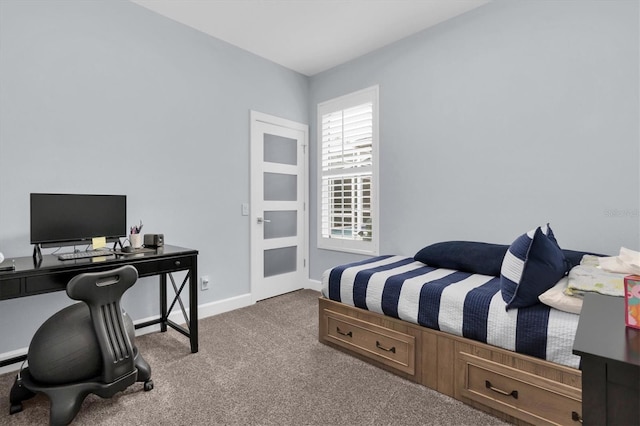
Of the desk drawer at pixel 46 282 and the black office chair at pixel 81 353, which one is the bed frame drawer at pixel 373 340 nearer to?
the black office chair at pixel 81 353

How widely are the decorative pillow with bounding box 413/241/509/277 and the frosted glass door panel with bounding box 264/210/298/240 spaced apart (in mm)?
1791

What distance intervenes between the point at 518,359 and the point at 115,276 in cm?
216

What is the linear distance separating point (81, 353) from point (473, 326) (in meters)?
2.10

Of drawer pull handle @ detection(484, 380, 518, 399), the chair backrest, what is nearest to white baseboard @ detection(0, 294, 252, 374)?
the chair backrest

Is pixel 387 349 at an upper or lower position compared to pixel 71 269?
lower

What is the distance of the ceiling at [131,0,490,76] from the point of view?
2.73 metres

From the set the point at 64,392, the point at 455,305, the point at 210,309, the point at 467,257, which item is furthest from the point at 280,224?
the point at 64,392

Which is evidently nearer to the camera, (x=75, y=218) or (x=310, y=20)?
(x=75, y=218)

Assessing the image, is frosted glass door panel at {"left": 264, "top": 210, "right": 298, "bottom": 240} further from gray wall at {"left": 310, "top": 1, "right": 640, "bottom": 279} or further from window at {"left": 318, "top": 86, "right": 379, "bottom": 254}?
gray wall at {"left": 310, "top": 1, "right": 640, "bottom": 279}

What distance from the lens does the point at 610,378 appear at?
0.67 m

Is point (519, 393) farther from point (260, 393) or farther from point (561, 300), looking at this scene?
point (260, 393)

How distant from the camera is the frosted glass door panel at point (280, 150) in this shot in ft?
12.3

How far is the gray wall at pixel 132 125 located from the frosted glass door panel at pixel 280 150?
0.94 ft

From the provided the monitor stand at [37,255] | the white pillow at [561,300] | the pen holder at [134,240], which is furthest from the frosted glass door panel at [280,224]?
the white pillow at [561,300]
